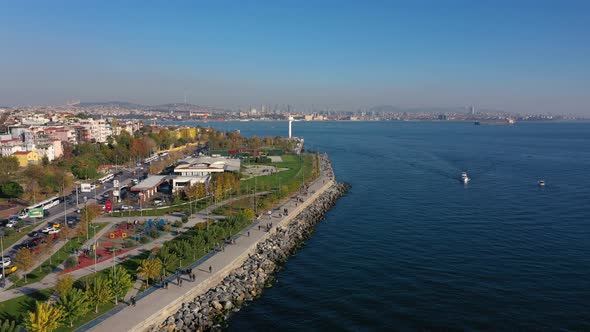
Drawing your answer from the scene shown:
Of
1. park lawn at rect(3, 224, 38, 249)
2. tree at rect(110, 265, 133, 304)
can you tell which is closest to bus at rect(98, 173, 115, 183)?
park lawn at rect(3, 224, 38, 249)

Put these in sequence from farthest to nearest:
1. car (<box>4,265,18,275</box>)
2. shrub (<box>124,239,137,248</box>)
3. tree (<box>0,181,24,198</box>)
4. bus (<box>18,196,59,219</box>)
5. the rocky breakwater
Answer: tree (<box>0,181,24,198</box>) < bus (<box>18,196,59,219</box>) < shrub (<box>124,239,137,248</box>) < car (<box>4,265,18,275</box>) < the rocky breakwater

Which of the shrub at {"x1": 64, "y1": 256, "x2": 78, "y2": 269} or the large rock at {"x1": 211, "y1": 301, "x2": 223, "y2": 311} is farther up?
the shrub at {"x1": 64, "y1": 256, "x2": 78, "y2": 269}

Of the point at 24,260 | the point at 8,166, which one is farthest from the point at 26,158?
the point at 24,260

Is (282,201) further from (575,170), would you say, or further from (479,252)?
(575,170)

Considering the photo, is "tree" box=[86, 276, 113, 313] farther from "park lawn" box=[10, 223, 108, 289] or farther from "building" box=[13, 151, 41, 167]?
"building" box=[13, 151, 41, 167]

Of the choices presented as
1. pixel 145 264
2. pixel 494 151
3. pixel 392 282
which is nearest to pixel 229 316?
pixel 145 264

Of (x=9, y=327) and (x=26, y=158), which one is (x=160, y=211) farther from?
(x=26, y=158)
